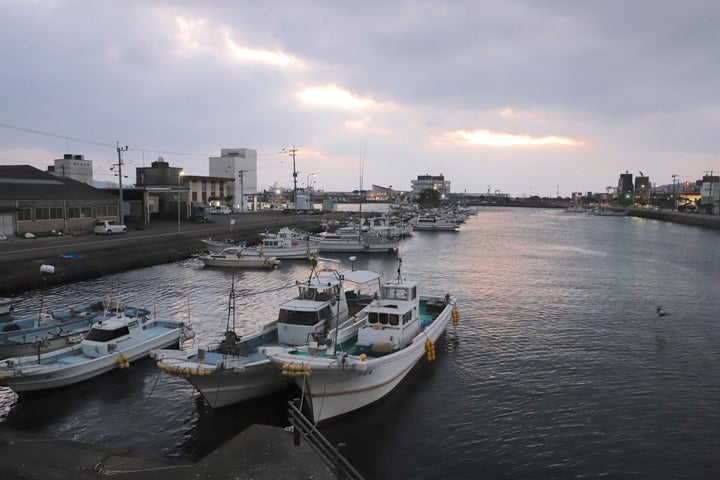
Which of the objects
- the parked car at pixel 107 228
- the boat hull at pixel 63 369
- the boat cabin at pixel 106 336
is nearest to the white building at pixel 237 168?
the parked car at pixel 107 228

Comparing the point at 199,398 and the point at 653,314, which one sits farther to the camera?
the point at 653,314

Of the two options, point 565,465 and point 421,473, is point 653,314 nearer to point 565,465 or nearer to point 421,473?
point 565,465

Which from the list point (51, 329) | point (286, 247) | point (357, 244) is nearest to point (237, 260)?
point (286, 247)

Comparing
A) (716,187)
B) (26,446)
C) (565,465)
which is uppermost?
(716,187)

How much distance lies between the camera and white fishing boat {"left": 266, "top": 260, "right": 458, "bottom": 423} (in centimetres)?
1659

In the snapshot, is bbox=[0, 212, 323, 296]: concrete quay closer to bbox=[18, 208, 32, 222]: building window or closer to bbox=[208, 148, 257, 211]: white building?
bbox=[18, 208, 32, 222]: building window

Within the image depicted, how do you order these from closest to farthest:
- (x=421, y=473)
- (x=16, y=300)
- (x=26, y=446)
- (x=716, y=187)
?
(x=26, y=446), (x=421, y=473), (x=16, y=300), (x=716, y=187)

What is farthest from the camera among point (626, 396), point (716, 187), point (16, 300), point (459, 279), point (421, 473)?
point (716, 187)

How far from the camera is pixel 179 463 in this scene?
13.0 meters

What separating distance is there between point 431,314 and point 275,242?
3603 cm

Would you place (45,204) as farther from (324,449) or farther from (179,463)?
(324,449)

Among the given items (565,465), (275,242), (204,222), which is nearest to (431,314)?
(565,465)

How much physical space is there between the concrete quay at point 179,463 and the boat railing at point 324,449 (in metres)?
0.34

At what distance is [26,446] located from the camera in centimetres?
1336
